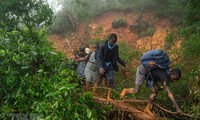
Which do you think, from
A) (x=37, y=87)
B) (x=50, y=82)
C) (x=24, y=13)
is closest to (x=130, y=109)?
(x=50, y=82)

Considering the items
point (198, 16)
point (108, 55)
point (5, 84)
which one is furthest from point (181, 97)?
point (198, 16)

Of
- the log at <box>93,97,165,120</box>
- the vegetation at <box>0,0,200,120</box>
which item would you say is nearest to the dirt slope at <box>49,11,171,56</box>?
the vegetation at <box>0,0,200,120</box>

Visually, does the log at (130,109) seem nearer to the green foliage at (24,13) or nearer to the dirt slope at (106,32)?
the green foliage at (24,13)

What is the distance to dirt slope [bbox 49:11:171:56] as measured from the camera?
15.6m

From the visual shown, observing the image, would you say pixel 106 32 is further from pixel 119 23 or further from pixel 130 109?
pixel 130 109

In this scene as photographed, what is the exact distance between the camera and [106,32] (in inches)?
667

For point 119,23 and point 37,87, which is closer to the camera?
point 37,87

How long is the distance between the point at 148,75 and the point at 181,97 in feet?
2.88

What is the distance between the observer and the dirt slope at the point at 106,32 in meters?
15.6

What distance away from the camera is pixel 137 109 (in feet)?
14.4

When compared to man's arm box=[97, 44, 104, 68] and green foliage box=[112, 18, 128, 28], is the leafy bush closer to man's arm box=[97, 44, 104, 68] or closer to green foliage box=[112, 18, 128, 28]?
man's arm box=[97, 44, 104, 68]

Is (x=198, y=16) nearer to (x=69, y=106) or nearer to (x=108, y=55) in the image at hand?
(x=108, y=55)

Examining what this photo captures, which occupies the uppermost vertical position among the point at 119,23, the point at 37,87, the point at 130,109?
the point at 119,23

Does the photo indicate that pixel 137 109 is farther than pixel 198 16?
No
